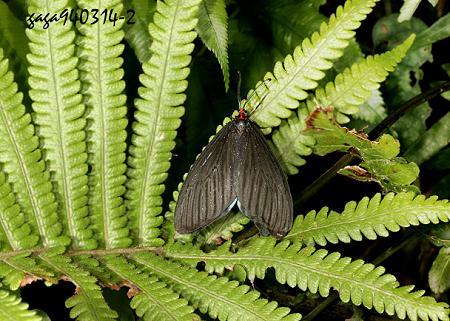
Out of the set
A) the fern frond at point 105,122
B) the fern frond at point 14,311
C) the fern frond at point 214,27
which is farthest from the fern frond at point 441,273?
the fern frond at point 14,311

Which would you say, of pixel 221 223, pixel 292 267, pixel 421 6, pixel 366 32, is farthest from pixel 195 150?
pixel 421 6

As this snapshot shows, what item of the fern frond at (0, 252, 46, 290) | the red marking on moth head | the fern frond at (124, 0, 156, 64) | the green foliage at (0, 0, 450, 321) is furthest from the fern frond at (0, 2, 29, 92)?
the red marking on moth head

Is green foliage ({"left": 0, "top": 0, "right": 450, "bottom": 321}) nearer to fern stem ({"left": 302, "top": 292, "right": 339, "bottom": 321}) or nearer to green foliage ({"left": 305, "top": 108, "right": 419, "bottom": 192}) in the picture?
green foliage ({"left": 305, "top": 108, "right": 419, "bottom": 192})

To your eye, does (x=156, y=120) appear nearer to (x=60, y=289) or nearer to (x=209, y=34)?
(x=209, y=34)

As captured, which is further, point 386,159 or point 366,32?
point 366,32

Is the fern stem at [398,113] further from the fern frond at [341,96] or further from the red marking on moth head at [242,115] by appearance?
the red marking on moth head at [242,115]

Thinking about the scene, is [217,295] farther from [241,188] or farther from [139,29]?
[139,29]
